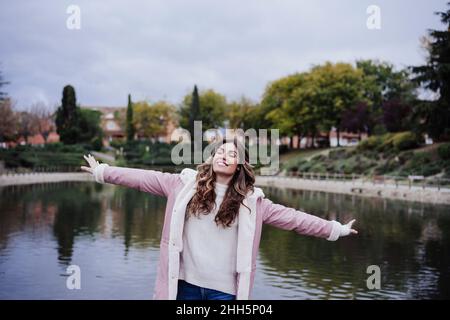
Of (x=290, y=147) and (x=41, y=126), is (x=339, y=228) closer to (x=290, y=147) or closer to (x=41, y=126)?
(x=290, y=147)

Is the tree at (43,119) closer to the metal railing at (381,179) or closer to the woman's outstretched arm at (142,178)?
the metal railing at (381,179)

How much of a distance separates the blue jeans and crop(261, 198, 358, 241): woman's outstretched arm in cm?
47

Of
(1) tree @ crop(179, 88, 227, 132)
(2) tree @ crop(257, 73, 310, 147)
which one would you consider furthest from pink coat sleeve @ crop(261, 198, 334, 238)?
(1) tree @ crop(179, 88, 227, 132)

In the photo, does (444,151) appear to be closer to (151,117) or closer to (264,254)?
(264,254)

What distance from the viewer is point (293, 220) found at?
142 inches

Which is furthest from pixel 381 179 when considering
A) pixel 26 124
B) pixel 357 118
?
pixel 26 124

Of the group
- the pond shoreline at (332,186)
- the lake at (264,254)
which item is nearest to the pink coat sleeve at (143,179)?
the lake at (264,254)

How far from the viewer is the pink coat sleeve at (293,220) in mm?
3623

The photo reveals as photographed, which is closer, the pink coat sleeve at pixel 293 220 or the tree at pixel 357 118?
the pink coat sleeve at pixel 293 220

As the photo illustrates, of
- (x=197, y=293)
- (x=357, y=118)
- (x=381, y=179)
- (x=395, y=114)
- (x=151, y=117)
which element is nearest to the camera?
(x=197, y=293)

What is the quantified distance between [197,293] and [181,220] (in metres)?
0.43

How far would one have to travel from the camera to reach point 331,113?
206ft

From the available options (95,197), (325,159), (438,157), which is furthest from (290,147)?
(95,197)
